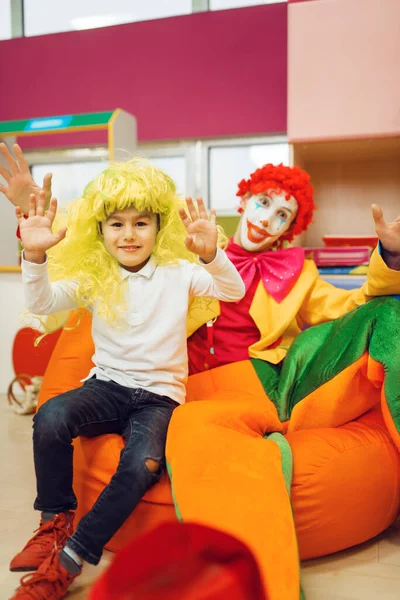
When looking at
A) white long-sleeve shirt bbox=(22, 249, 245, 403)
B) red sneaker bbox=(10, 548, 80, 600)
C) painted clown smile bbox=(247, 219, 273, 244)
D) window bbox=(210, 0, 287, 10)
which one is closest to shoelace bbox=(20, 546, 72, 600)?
red sneaker bbox=(10, 548, 80, 600)

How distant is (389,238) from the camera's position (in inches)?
60.2

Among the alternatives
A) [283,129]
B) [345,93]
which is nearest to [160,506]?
[345,93]

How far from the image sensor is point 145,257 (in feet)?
5.18

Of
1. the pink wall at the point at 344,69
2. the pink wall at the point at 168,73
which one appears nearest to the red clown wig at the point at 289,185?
the pink wall at the point at 344,69

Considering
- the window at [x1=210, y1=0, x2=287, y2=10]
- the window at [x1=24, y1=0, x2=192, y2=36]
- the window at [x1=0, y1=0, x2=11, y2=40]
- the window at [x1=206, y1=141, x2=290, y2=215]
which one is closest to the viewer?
the window at [x1=210, y1=0, x2=287, y2=10]

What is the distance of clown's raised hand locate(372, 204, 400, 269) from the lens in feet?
4.93

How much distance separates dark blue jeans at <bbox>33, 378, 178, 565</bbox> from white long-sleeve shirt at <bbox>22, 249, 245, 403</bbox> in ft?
0.17

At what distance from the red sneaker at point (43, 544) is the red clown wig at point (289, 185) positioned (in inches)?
49.0

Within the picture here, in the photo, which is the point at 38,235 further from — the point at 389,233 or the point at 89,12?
the point at 89,12

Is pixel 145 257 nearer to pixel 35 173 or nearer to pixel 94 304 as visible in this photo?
pixel 94 304

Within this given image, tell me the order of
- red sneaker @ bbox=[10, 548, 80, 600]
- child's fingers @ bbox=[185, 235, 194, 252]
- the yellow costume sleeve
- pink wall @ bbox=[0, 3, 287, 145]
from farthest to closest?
pink wall @ bbox=[0, 3, 287, 145], the yellow costume sleeve, child's fingers @ bbox=[185, 235, 194, 252], red sneaker @ bbox=[10, 548, 80, 600]

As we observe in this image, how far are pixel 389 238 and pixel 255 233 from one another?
551mm

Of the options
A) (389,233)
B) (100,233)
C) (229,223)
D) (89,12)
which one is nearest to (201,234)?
(100,233)

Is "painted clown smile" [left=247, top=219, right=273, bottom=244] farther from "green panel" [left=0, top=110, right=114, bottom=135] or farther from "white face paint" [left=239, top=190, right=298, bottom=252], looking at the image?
"green panel" [left=0, top=110, right=114, bottom=135]
